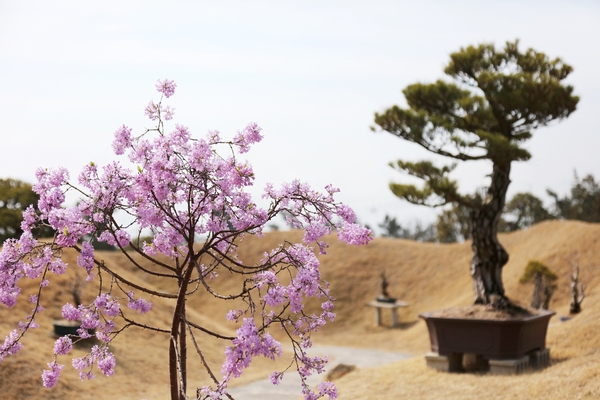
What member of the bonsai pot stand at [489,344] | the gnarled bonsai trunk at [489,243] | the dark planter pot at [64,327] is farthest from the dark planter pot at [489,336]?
the dark planter pot at [64,327]

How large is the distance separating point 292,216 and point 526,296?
65.2ft

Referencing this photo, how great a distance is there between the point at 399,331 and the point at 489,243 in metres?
12.1

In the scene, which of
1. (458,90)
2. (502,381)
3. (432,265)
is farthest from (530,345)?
(432,265)

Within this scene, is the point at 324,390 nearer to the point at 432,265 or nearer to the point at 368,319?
the point at 368,319

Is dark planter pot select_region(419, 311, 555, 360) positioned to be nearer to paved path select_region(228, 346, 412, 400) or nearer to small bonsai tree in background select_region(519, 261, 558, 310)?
paved path select_region(228, 346, 412, 400)

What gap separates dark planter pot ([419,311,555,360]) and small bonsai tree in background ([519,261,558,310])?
8573 mm

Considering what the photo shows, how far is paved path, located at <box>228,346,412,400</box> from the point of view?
1330 centimetres

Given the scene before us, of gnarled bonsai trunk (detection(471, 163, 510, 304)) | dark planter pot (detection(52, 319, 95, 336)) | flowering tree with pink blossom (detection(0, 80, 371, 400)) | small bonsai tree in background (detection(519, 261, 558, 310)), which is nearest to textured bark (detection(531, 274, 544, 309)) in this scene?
small bonsai tree in background (detection(519, 261, 558, 310))

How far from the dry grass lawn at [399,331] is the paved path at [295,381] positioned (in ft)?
2.98

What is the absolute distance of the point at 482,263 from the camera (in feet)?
43.3

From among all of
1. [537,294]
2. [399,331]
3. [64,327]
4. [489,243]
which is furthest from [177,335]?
[399,331]

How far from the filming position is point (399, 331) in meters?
24.5

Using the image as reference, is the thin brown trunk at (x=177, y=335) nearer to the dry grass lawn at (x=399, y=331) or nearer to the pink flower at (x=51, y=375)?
the pink flower at (x=51, y=375)

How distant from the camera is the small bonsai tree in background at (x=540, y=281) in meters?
21.0
